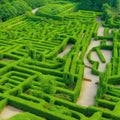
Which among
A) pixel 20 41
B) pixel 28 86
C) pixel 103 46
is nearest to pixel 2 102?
pixel 28 86

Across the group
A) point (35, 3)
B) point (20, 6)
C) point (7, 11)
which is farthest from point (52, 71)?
point (35, 3)

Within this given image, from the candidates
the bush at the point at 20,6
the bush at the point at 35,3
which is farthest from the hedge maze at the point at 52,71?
the bush at the point at 35,3

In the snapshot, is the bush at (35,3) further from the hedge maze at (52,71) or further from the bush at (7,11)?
the hedge maze at (52,71)

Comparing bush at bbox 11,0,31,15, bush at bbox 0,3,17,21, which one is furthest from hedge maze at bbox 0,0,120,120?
bush at bbox 11,0,31,15

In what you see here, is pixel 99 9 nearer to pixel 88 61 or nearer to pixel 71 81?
pixel 88 61

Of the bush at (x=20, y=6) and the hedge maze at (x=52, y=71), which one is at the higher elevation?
the bush at (x=20, y=6)

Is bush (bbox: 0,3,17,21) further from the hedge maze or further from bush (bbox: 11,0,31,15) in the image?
the hedge maze

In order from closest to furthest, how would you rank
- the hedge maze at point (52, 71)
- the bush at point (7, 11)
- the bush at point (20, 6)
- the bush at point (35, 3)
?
1. the hedge maze at point (52, 71)
2. the bush at point (7, 11)
3. the bush at point (20, 6)
4. the bush at point (35, 3)

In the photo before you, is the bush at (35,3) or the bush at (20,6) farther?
the bush at (35,3)
